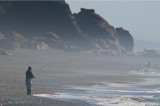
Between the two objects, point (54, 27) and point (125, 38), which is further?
point (125, 38)

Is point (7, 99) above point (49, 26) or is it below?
below

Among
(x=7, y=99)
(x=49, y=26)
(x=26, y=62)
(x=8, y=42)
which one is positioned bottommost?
(x=7, y=99)

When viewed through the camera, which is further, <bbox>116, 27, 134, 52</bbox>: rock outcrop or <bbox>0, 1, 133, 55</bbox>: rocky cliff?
<bbox>116, 27, 134, 52</bbox>: rock outcrop

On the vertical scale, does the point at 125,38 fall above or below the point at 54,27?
above

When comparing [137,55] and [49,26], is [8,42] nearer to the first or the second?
[49,26]

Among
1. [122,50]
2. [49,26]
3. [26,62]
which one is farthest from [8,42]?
[122,50]

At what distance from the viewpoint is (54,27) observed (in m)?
99.4

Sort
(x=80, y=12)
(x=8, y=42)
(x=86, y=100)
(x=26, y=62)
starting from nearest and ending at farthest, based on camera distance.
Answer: (x=86, y=100)
(x=26, y=62)
(x=8, y=42)
(x=80, y=12)

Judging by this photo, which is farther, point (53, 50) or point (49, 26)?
point (49, 26)

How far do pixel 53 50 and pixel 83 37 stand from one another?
64.0ft

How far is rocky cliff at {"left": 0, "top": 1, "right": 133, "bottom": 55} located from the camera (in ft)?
295

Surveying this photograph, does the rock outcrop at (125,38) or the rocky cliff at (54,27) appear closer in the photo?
the rocky cliff at (54,27)

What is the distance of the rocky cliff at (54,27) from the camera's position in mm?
90062

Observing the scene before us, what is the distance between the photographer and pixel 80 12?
108 m
